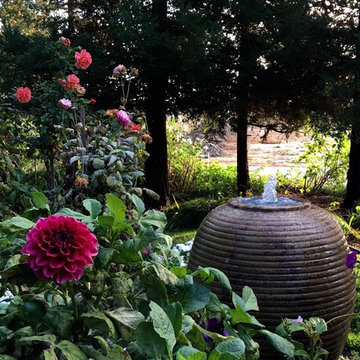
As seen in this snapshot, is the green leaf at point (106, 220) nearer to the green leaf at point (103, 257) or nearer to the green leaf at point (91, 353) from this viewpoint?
the green leaf at point (103, 257)

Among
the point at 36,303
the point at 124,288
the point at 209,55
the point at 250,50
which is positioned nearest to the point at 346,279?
the point at 124,288

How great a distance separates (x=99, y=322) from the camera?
1.32 metres

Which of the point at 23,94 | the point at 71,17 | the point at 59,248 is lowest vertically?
the point at 59,248

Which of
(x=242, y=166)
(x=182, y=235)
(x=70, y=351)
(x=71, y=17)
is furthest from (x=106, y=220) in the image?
(x=71, y=17)

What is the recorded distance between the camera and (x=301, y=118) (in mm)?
7438

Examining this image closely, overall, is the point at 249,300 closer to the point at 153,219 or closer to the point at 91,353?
the point at 153,219

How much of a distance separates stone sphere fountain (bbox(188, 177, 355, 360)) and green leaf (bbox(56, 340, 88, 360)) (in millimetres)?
A: 1570

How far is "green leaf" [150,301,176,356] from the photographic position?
118 centimetres

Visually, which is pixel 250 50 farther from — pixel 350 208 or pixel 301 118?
pixel 350 208

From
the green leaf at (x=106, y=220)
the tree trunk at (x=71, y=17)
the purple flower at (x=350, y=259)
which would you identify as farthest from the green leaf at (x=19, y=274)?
the tree trunk at (x=71, y=17)

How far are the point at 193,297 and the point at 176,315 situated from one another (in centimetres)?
21

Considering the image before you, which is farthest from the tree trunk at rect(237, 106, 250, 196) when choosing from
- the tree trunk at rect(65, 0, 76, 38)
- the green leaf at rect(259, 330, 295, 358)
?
the green leaf at rect(259, 330, 295, 358)

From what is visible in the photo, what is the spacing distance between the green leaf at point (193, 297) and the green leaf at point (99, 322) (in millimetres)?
234

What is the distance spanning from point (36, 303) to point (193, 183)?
7060mm
